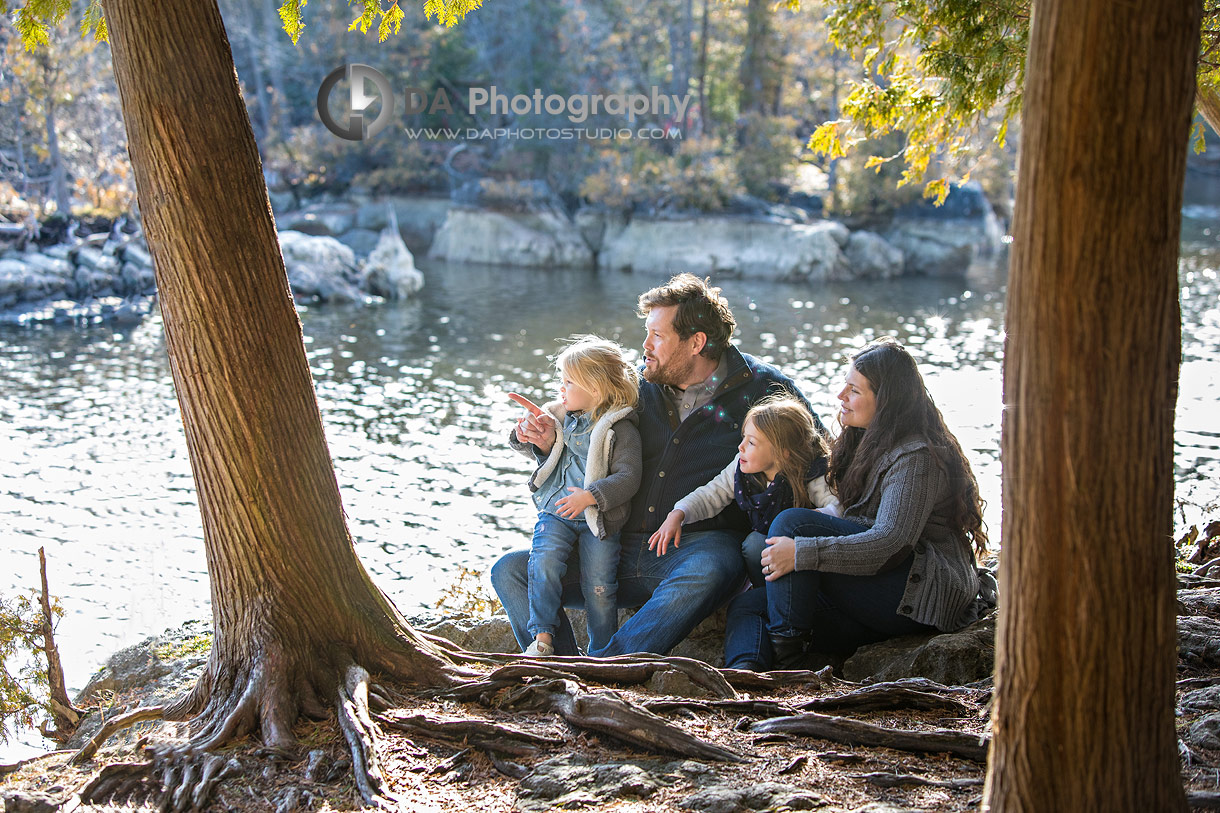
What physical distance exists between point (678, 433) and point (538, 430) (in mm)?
632

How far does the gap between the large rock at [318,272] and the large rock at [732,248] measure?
25.0 feet

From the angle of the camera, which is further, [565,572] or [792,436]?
[565,572]

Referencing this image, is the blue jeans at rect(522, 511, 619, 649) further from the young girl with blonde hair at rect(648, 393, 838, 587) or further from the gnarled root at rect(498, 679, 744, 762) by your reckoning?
the gnarled root at rect(498, 679, 744, 762)

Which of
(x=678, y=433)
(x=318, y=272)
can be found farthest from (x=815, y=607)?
(x=318, y=272)

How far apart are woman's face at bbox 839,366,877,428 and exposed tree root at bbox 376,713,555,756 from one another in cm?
174

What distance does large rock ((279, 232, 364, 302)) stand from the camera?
20844mm

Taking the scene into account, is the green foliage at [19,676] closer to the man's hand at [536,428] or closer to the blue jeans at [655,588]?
the blue jeans at [655,588]

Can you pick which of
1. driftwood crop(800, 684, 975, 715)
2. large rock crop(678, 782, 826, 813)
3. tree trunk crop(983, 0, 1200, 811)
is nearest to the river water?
driftwood crop(800, 684, 975, 715)

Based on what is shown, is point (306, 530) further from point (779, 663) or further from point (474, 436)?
point (474, 436)

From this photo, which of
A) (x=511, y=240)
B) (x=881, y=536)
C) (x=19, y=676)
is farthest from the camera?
(x=511, y=240)

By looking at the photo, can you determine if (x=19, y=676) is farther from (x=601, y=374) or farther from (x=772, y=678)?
(x=772, y=678)

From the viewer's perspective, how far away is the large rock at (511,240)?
27.2m

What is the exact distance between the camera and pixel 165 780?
2801 mm

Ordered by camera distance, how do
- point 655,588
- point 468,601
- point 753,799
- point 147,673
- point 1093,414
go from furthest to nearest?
point 468,601
point 147,673
point 655,588
point 753,799
point 1093,414
